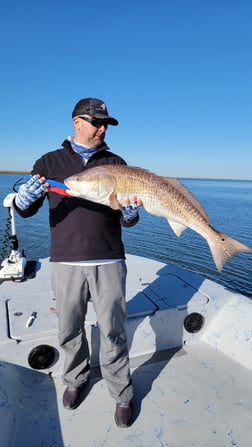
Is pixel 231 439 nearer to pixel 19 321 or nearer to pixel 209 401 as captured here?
pixel 209 401

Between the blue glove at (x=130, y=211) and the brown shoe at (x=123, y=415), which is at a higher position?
the blue glove at (x=130, y=211)

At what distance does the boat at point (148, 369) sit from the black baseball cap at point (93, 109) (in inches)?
92.8

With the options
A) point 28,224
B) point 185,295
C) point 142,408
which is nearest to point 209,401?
point 142,408

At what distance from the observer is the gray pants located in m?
2.86

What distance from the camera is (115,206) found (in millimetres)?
2838

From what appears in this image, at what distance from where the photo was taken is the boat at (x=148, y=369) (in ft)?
9.52

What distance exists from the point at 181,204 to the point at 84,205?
1003mm

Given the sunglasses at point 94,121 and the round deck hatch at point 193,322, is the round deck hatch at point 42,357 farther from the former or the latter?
the sunglasses at point 94,121

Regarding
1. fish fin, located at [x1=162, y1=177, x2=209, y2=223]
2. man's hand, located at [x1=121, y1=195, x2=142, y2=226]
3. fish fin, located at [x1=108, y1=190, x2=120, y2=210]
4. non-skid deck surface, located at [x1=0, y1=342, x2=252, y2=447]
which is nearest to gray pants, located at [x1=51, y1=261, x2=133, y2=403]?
non-skid deck surface, located at [x1=0, y1=342, x2=252, y2=447]

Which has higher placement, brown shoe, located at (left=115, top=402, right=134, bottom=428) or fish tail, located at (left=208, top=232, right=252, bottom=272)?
fish tail, located at (left=208, top=232, right=252, bottom=272)

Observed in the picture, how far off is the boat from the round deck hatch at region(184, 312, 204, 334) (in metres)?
0.02

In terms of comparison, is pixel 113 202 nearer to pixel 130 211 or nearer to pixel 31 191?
pixel 130 211

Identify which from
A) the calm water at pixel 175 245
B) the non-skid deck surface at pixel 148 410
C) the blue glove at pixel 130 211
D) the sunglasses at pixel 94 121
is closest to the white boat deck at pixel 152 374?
the non-skid deck surface at pixel 148 410

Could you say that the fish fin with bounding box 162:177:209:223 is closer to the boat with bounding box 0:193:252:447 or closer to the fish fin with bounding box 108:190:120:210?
the fish fin with bounding box 108:190:120:210
